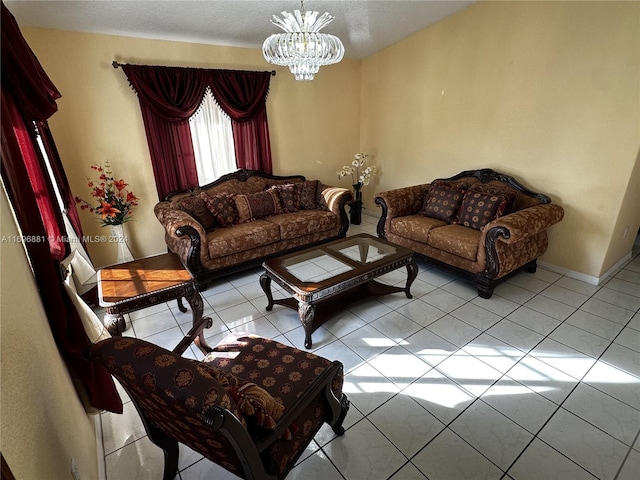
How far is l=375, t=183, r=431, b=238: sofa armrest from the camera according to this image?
359 cm

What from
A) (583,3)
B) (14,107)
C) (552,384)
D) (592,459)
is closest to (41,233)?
(14,107)

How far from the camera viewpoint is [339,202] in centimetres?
387

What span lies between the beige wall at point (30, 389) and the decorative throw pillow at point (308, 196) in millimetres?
2955

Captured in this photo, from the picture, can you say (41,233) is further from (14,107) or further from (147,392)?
(147,392)

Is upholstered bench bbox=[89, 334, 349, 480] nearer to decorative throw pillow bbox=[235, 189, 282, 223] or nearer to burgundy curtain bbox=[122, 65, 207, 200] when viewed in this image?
decorative throw pillow bbox=[235, 189, 282, 223]

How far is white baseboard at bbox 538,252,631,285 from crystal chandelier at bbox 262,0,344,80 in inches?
118

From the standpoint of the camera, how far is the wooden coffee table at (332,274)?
7.33 ft

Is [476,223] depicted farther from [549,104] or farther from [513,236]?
[549,104]

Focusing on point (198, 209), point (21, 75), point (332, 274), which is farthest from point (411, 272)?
point (21, 75)

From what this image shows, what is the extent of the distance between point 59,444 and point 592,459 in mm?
2247

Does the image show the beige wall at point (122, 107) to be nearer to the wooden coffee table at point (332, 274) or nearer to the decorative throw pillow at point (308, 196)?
the decorative throw pillow at point (308, 196)

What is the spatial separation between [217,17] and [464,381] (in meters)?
3.69

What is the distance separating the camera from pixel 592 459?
1.49 meters

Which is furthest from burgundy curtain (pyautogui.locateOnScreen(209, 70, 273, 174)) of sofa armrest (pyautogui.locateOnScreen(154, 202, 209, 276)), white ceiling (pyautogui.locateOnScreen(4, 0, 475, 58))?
sofa armrest (pyautogui.locateOnScreen(154, 202, 209, 276))
